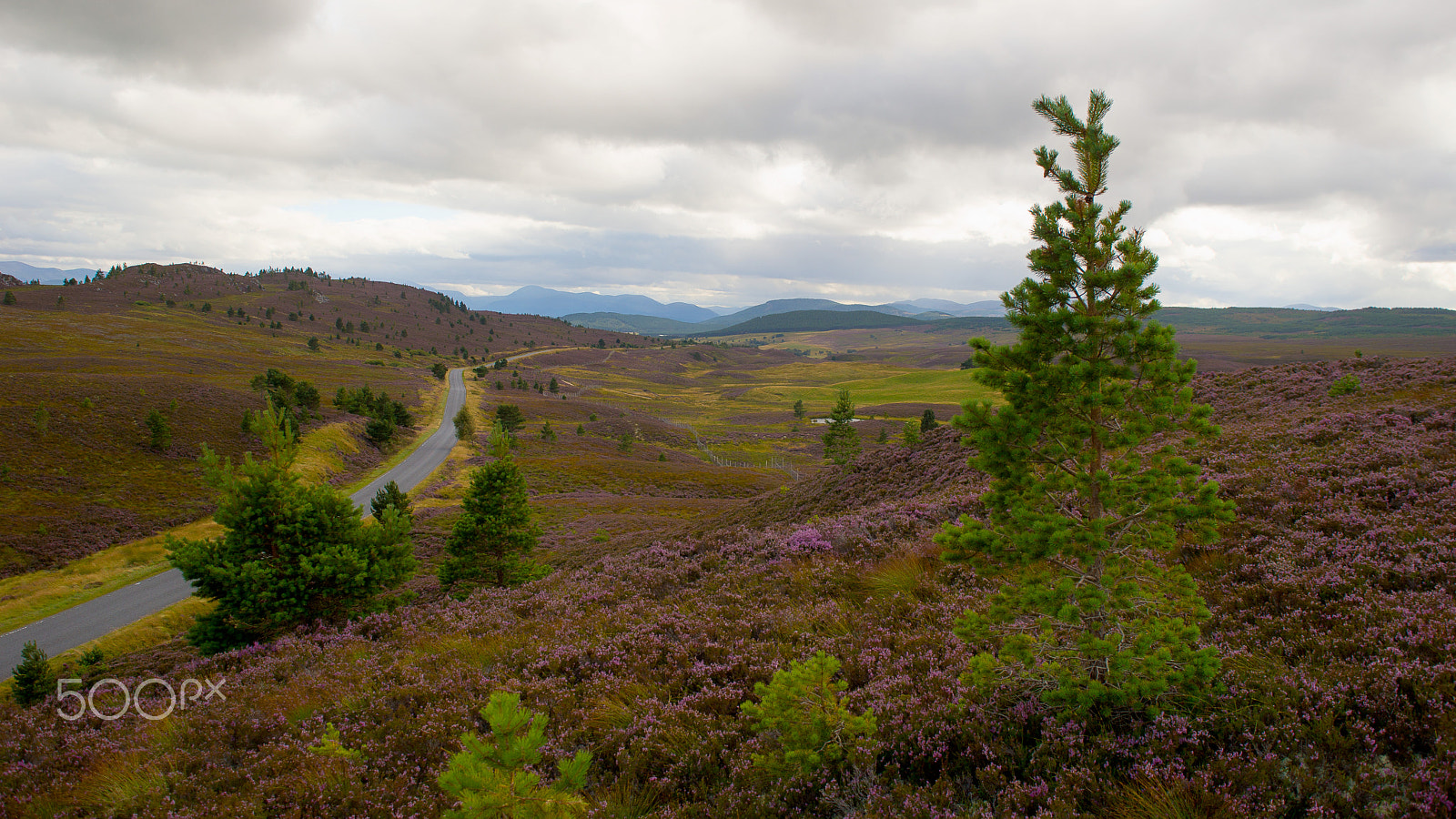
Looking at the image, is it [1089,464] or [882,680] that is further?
[882,680]

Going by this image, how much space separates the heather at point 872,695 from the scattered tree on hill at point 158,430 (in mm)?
42462

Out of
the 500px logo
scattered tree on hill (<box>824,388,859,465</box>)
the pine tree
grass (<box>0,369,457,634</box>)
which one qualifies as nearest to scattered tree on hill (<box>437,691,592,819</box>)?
the pine tree

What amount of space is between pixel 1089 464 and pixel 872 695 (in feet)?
11.8

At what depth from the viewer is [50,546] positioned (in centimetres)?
2966

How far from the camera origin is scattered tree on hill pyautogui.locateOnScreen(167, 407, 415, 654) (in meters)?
14.3

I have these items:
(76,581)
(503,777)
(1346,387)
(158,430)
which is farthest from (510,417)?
(503,777)

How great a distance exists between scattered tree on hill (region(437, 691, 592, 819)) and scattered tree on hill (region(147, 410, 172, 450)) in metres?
58.5

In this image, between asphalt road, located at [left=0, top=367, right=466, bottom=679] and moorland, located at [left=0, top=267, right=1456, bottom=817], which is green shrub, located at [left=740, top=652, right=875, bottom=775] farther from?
asphalt road, located at [left=0, top=367, right=466, bottom=679]

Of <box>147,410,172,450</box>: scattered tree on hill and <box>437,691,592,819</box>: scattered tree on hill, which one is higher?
<box>437,691,592,819</box>: scattered tree on hill

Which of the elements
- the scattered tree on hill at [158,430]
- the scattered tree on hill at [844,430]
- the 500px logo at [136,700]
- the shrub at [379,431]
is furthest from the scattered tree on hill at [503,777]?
the shrub at [379,431]

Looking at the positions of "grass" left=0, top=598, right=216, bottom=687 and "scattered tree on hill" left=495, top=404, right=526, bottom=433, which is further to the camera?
"scattered tree on hill" left=495, top=404, right=526, bottom=433

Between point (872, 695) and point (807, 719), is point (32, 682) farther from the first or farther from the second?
point (872, 695)

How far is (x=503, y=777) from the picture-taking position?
3857 mm

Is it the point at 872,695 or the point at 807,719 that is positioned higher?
the point at 807,719
